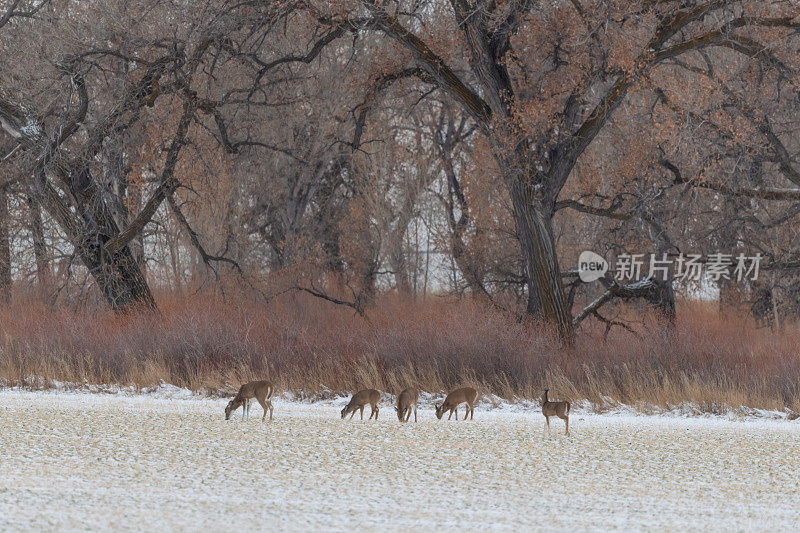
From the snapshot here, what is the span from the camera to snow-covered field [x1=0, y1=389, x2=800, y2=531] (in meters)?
6.09

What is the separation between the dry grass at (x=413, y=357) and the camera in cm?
1300

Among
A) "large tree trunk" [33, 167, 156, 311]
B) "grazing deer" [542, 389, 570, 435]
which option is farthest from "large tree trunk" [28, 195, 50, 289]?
"grazing deer" [542, 389, 570, 435]

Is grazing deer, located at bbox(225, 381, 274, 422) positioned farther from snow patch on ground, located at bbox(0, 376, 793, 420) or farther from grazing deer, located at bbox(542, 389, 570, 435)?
grazing deer, located at bbox(542, 389, 570, 435)

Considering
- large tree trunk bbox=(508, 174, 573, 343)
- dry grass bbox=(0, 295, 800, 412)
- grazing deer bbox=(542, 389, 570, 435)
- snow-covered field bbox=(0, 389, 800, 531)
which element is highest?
large tree trunk bbox=(508, 174, 573, 343)

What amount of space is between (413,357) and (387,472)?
6306mm

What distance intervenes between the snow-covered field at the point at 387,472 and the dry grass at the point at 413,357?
5.09 ft

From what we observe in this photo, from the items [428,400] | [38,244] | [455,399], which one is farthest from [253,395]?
[38,244]

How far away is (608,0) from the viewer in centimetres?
1441

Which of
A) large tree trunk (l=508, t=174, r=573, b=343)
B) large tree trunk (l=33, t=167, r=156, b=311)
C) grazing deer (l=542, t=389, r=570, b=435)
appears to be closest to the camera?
grazing deer (l=542, t=389, r=570, b=435)

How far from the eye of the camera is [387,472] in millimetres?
7637

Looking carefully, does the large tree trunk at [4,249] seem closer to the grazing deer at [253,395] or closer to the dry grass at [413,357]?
the dry grass at [413,357]

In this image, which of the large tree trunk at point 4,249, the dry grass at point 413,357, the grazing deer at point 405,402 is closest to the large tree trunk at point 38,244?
the large tree trunk at point 4,249

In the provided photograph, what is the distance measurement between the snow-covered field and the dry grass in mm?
1551

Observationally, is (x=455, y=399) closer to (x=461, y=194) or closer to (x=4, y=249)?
(x=461, y=194)
